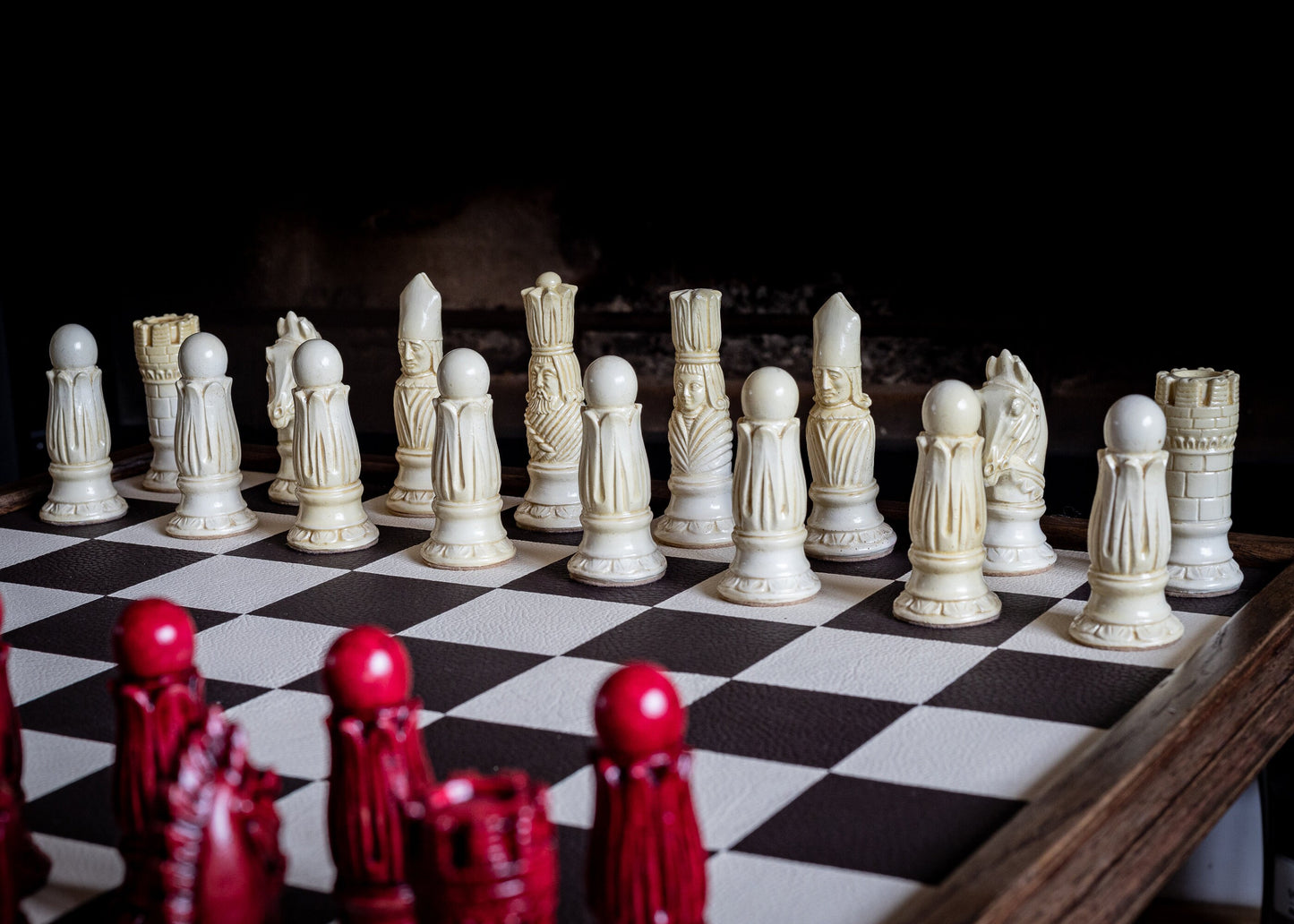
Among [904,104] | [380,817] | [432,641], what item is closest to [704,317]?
[432,641]

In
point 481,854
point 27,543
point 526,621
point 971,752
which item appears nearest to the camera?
point 481,854

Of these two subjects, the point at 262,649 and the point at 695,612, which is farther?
the point at 695,612

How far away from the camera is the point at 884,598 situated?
1767 millimetres

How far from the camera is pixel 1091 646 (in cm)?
157

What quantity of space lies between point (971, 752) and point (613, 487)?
0.68 metres

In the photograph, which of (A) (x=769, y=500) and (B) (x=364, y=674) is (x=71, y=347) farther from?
(B) (x=364, y=674)

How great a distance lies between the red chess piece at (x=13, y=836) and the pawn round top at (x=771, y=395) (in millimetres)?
897

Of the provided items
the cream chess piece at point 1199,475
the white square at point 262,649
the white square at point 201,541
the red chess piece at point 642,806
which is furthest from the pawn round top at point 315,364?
the red chess piece at point 642,806

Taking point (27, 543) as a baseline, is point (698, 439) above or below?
above

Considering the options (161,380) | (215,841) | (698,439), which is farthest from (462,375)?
(215,841)

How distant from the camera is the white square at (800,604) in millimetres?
1704

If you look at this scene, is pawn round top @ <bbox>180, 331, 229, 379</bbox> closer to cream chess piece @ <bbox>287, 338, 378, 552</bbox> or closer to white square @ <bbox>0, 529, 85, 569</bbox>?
cream chess piece @ <bbox>287, 338, 378, 552</bbox>

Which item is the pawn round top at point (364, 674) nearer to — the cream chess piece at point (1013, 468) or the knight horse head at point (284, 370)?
the cream chess piece at point (1013, 468)

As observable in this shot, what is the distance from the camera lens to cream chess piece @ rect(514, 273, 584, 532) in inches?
84.7
